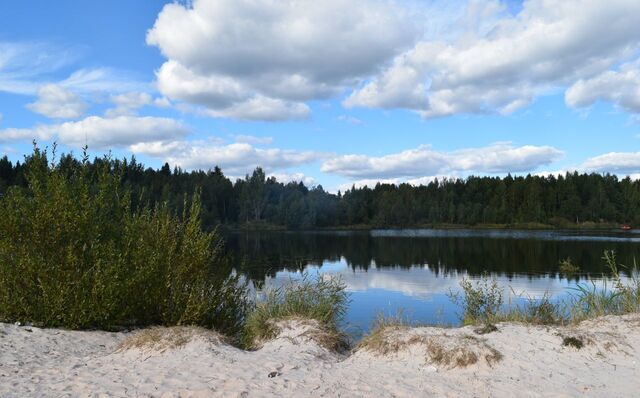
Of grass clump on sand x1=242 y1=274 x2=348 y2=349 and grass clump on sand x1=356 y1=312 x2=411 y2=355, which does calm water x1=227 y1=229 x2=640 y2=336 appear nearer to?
grass clump on sand x1=242 y1=274 x2=348 y2=349

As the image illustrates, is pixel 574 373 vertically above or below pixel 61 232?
below

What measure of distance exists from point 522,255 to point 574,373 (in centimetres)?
4398

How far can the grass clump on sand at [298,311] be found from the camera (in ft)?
34.8

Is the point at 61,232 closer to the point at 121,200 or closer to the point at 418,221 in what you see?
the point at 121,200

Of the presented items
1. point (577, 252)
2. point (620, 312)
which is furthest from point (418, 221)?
point (620, 312)

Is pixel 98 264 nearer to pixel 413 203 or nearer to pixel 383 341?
pixel 383 341

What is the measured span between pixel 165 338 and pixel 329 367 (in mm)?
3136

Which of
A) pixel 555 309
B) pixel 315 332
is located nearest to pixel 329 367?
pixel 315 332

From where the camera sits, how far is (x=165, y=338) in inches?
371

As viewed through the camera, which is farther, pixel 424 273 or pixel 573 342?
pixel 424 273

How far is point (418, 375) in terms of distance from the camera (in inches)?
316

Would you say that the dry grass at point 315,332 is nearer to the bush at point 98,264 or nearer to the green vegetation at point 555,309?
the bush at point 98,264

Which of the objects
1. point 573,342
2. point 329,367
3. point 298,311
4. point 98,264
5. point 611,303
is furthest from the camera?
point 611,303

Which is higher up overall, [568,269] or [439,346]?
[439,346]
